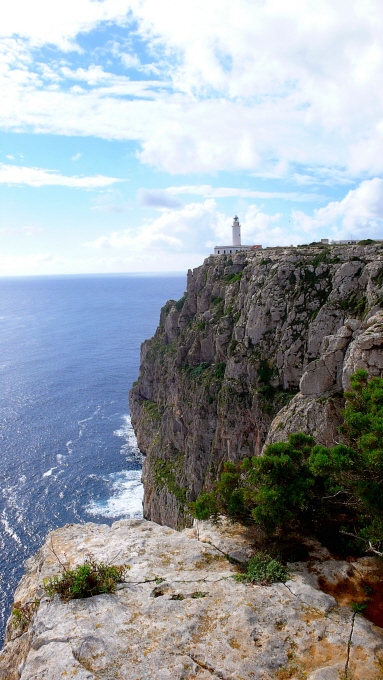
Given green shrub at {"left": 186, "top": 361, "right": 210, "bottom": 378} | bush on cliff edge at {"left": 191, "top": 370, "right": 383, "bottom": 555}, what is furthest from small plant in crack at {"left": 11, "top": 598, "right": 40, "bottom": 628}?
green shrub at {"left": 186, "top": 361, "right": 210, "bottom": 378}

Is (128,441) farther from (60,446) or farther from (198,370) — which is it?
(198,370)

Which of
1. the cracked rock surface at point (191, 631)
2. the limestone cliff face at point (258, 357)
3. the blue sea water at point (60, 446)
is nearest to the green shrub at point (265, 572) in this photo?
the cracked rock surface at point (191, 631)

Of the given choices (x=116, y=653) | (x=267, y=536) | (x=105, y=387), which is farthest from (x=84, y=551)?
(x=105, y=387)

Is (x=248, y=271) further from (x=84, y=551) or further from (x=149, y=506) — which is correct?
(x=84, y=551)

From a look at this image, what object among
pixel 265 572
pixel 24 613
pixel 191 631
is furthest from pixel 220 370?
pixel 191 631

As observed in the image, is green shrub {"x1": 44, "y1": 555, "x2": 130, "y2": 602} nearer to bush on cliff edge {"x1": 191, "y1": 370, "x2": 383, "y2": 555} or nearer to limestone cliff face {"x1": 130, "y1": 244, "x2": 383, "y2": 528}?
bush on cliff edge {"x1": 191, "y1": 370, "x2": 383, "y2": 555}
